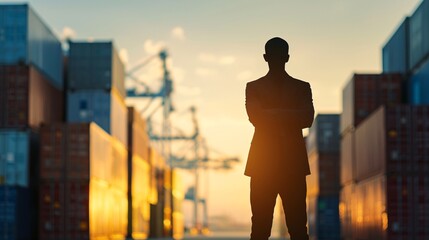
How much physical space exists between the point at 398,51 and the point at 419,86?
22.6 feet

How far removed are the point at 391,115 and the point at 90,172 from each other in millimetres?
19921

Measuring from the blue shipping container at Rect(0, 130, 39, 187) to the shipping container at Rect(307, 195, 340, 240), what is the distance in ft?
101

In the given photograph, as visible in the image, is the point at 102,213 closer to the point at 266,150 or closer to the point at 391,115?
the point at 391,115

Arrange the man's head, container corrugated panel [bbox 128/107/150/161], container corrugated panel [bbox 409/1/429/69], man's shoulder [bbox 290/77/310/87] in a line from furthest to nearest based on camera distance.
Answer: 1. container corrugated panel [bbox 128/107/150/161]
2. container corrugated panel [bbox 409/1/429/69]
3. the man's head
4. man's shoulder [bbox 290/77/310/87]

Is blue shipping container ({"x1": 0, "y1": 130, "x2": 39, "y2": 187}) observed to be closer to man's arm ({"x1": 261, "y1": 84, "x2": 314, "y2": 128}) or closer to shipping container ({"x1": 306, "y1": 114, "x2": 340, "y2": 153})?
shipping container ({"x1": 306, "y1": 114, "x2": 340, "y2": 153})

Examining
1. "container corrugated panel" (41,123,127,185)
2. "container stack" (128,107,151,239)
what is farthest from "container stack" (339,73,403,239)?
"container stack" (128,107,151,239)

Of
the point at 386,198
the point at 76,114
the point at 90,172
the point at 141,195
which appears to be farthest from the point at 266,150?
the point at 141,195

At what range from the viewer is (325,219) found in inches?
3187

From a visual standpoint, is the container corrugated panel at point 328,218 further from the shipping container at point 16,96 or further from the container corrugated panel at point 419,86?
the shipping container at point 16,96

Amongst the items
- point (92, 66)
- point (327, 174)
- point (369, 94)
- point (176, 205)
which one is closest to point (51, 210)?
point (92, 66)

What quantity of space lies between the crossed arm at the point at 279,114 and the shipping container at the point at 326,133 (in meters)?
71.3

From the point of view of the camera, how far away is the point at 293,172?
9.41 metres

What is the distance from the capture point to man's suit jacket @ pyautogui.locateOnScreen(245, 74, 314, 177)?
9406mm

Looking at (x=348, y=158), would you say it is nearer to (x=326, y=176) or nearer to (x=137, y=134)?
(x=326, y=176)
